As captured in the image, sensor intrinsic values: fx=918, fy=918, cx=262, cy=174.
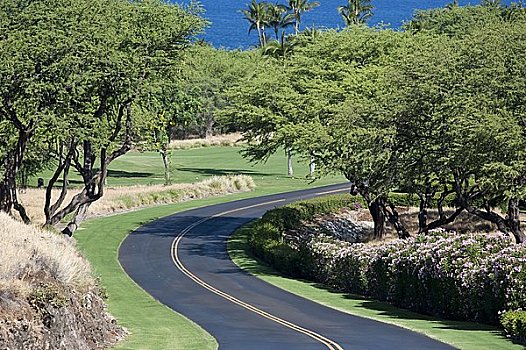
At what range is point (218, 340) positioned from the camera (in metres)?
26.4

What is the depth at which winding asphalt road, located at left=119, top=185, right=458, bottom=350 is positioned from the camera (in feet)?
86.8

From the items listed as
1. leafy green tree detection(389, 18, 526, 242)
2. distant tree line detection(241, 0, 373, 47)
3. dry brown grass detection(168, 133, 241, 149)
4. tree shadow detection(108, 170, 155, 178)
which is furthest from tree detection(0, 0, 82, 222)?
distant tree line detection(241, 0, 373, 47)

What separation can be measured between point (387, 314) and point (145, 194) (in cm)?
4056

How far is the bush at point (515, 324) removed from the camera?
26094mm

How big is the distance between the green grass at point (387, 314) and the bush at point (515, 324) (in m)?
0.31

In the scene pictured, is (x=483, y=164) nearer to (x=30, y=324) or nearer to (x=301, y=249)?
(x=301, y=249)

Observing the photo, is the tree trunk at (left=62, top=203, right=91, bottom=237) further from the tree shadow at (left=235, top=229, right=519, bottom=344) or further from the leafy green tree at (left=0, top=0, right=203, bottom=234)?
the tree shadow at (left=235, top=229, right=519, bottom=344)

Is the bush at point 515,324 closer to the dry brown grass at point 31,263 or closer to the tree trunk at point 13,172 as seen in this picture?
the dry brown grass at point 31,263

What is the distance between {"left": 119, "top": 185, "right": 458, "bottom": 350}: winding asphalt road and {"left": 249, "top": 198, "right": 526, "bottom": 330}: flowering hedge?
3186mm

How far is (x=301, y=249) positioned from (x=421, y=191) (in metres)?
8.10

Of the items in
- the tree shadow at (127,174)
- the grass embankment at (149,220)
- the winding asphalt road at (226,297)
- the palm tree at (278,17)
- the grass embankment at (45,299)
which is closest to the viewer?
the grass embankment at (45,299)

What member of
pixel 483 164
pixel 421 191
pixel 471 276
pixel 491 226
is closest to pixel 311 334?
pixel 471 276

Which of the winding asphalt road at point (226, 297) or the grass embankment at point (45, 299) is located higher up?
the grass embankment at point (45, 299)

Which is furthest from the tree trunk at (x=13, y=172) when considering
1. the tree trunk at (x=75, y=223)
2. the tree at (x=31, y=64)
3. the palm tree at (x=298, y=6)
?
the palm tree at (x=298, y=6)
